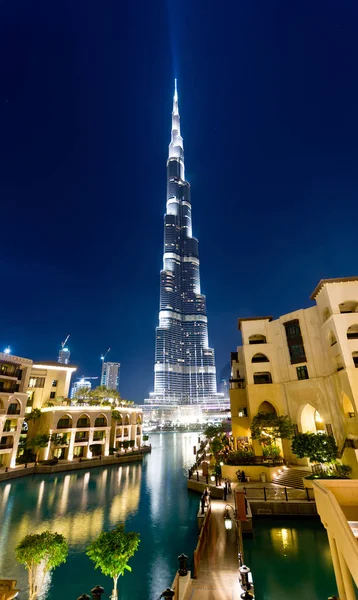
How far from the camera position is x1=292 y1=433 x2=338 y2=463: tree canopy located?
23.0 metres

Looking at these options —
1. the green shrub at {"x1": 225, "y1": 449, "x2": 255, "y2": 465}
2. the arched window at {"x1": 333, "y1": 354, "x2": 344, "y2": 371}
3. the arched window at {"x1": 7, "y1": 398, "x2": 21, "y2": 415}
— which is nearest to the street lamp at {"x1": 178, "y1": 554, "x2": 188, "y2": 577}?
the green shrub at {"x1": 225, "y1": 449, "x2": 255, "y2": 465}

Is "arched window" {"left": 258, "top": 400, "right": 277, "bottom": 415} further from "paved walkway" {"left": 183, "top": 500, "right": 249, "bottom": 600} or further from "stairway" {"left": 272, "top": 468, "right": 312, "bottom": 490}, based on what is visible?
"paved walkway" {"left": 183, "top": 500, "right": 249, "bottom": 600}

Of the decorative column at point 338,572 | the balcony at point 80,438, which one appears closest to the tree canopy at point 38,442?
the balcony at point 80,438

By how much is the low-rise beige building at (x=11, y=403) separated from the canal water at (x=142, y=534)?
186 inches

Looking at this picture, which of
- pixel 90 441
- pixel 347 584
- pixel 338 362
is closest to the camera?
pixel 347 584

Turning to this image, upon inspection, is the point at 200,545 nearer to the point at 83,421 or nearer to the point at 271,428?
the point at 271,428

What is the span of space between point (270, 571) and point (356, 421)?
14.3 metres

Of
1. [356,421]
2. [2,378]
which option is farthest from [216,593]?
[2,378]

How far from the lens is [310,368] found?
3192 centimetres

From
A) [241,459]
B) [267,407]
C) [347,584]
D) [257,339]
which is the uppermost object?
[257,339]

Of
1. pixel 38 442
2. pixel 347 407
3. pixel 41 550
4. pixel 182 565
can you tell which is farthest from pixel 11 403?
pixel 347 407

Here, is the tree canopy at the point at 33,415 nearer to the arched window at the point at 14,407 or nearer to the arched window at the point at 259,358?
the arched window at the point at 14,407

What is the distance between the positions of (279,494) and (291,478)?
4.11 m

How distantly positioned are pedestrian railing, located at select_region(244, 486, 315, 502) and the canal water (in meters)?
1.48
